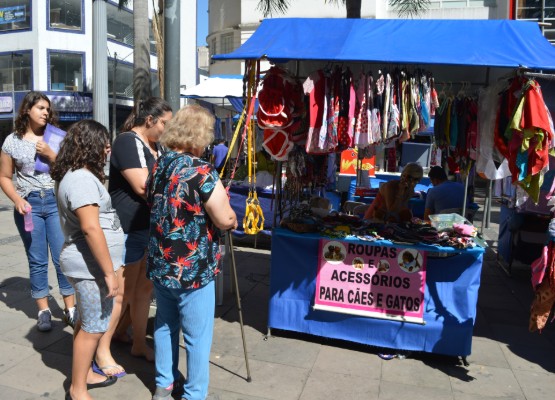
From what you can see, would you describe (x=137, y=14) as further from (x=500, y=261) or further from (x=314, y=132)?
(x=500, y=261)

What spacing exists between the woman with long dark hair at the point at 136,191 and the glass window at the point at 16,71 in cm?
2778

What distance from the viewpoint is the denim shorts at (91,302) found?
282cm

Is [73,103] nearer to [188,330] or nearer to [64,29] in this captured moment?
[64,29]

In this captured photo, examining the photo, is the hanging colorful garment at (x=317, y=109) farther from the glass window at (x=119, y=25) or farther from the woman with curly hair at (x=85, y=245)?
the glass window at (x=119, y=25)

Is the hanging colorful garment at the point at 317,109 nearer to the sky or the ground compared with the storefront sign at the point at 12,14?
nearer to the ground

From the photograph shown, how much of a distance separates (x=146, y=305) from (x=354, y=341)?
1.67 m

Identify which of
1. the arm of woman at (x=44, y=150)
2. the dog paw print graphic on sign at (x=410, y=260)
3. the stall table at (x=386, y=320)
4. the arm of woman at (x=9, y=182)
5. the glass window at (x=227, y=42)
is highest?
the glass window at (x=227, y=42)

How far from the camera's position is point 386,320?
12.7ft

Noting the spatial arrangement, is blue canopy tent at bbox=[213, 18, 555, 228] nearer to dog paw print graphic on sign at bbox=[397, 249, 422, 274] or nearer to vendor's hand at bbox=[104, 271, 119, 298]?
dog paw print graphic on sign at bbox=[397, 249, 422, 274]

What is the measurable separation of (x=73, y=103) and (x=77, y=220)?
2723 centimetres

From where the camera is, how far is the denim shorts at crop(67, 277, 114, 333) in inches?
111

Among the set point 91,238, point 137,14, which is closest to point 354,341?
point 91,238

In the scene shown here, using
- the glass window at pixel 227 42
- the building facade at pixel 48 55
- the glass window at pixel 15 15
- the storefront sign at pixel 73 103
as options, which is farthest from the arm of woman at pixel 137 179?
the glass window at pixel 15 15

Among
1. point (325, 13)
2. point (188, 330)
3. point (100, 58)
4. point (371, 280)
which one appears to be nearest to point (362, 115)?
point (371, 280)
